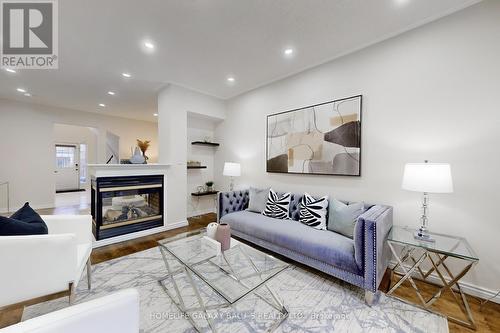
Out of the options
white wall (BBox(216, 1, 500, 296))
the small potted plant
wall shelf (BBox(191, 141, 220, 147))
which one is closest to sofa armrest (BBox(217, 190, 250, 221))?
white wall (BBox(216, 1, 500, 296))

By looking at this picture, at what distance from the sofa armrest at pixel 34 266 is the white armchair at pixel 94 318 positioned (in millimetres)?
885

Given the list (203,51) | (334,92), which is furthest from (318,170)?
(203,51)

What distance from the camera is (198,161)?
4.78m

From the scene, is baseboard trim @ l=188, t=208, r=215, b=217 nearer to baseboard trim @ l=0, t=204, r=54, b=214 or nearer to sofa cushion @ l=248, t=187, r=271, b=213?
sofa cushion @ l=248, t=187, r=271, b=213

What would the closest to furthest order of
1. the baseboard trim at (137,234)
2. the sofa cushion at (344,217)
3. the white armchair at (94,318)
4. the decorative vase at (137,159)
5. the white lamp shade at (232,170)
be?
the white armchair at (94,318) < the sofa cushion at (344,217) < the baseboard trim at (137,234) < the decorative vase at (137,159) < the white lamp shade at (232,170)

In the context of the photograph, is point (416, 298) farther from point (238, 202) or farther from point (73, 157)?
point (73, 157)

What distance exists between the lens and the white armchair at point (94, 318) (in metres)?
0.71

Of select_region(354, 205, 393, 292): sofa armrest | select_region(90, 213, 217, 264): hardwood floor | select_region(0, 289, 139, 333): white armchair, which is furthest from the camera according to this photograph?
select_region(90, 213, 217, 264): hardwood floor

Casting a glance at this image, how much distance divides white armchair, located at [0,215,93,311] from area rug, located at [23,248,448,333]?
60 cm

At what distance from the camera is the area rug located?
1.57 metres

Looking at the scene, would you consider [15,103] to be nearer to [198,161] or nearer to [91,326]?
[198,161]

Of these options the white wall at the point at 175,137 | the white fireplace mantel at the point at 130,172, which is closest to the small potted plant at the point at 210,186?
the white wall at the point at 175,137

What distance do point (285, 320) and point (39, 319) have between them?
61.7 inches

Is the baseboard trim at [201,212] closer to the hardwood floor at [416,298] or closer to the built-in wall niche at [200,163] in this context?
the built-in wall niche at [200,163]
